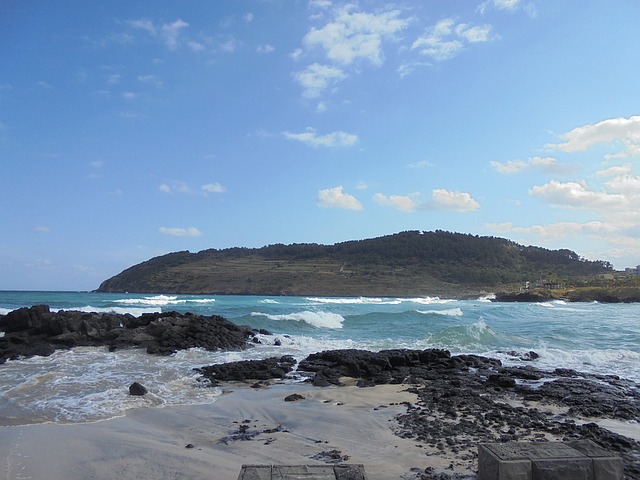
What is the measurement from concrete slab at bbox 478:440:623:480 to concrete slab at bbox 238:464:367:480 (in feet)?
4.48

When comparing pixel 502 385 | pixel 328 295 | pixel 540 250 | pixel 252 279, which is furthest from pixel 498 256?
pixel 502 385

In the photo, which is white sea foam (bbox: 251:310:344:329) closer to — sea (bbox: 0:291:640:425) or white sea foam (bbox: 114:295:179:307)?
sea (bbox: 0:291:640:425)

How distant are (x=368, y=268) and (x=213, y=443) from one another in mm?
99013

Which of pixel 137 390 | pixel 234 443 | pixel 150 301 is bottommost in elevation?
pixel 234 443

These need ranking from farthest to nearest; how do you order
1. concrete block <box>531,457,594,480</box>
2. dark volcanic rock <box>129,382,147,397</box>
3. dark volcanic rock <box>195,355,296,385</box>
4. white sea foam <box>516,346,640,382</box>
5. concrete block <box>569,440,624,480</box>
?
white sea foam <box>516,346,640,382</box>, dark volcanic rock <box>195,355,296,385</box>, dark volcanic rock <box>129,382,147,397</box>, concrete block <box>569,440,624,480</box>, concrete block <box>531,457,594,480</box>

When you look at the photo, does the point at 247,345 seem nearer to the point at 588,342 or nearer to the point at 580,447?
the point at 588,342

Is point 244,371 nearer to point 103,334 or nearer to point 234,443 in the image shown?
point 234,443

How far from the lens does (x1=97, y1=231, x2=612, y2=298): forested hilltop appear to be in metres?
97.4

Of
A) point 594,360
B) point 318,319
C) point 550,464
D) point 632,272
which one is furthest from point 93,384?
point 632,272

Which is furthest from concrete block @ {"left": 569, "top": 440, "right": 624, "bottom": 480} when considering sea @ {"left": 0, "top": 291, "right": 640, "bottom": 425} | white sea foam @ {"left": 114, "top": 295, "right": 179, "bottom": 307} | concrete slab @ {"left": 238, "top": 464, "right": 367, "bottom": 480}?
white sea foam @ {"left": 114, "top": 295, "right": 179, "bottom": 307}

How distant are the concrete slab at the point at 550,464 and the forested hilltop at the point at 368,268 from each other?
8883cm

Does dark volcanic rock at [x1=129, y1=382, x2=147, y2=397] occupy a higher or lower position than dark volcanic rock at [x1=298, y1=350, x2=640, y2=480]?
higher

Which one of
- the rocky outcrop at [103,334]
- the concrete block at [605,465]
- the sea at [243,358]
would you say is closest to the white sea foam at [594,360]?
the sea at [243,358]

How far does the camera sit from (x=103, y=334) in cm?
1983
